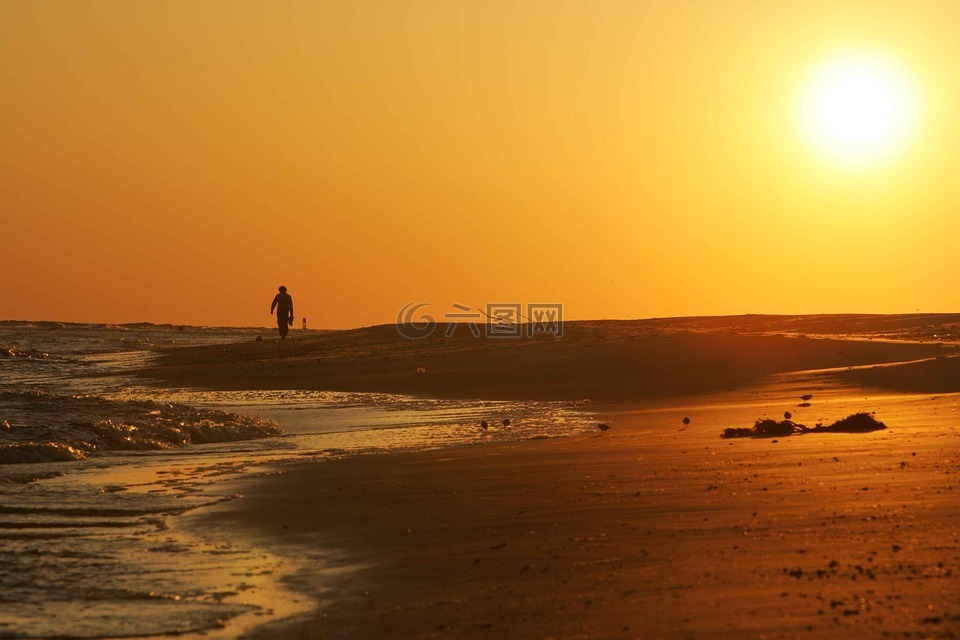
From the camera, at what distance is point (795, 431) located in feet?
42.7

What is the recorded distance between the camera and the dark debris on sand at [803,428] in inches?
501

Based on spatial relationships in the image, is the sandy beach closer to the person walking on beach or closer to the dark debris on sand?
the dark debris on sand

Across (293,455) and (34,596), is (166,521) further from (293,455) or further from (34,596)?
(293,455)

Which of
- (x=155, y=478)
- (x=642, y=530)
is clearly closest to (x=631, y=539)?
(x=642, y=530)

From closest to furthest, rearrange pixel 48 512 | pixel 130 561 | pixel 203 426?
pixel 130 561 < pixel 48 512 < pixel 203 426

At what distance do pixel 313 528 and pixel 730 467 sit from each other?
3.54 meters

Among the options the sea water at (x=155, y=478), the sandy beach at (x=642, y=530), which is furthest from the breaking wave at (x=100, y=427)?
the sandy beach at (x=642, y=530)

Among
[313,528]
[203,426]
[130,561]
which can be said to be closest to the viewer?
[130,561]

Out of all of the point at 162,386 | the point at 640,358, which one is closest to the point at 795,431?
the point at 640,358

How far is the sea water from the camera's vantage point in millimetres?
6848

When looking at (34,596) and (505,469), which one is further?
(505,469)

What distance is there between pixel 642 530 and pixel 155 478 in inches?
231

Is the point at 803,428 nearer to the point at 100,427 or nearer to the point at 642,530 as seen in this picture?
the point at 642,530

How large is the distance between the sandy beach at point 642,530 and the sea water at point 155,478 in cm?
41
